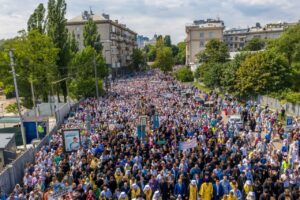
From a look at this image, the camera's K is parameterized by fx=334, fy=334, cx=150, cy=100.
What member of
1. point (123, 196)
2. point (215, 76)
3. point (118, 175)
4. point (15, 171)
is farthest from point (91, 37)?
point (123, 196)

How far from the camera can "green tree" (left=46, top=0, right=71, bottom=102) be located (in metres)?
44.8

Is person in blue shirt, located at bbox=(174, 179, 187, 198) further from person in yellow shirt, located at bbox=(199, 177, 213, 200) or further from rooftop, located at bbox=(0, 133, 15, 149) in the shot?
rooftop, located at bbox=(0, 133, 15, 149)

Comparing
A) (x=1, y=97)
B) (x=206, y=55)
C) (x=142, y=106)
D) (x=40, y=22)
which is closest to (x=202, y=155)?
(x=142, y=106)

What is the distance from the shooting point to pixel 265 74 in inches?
1459

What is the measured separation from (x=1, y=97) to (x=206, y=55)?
46.7 m

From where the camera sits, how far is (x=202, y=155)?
1541cm

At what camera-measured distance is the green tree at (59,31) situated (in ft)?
147

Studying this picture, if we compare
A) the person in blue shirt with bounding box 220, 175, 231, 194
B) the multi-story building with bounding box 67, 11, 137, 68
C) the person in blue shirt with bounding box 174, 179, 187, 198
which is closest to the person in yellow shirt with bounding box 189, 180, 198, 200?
the person in blue shirt with bounding box 174, 179, 187, 198

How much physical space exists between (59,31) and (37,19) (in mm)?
3391

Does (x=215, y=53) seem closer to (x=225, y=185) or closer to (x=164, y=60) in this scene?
(x=164, y=60)

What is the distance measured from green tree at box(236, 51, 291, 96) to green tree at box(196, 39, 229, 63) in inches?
1058

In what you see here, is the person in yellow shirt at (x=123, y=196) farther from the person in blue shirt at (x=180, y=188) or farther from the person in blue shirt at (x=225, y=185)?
the person in blue shirt at (x=225, y=185)

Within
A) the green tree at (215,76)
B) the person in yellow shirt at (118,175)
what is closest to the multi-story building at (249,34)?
the green tree at (215,76)

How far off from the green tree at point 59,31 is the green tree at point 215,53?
31139 millimetres
